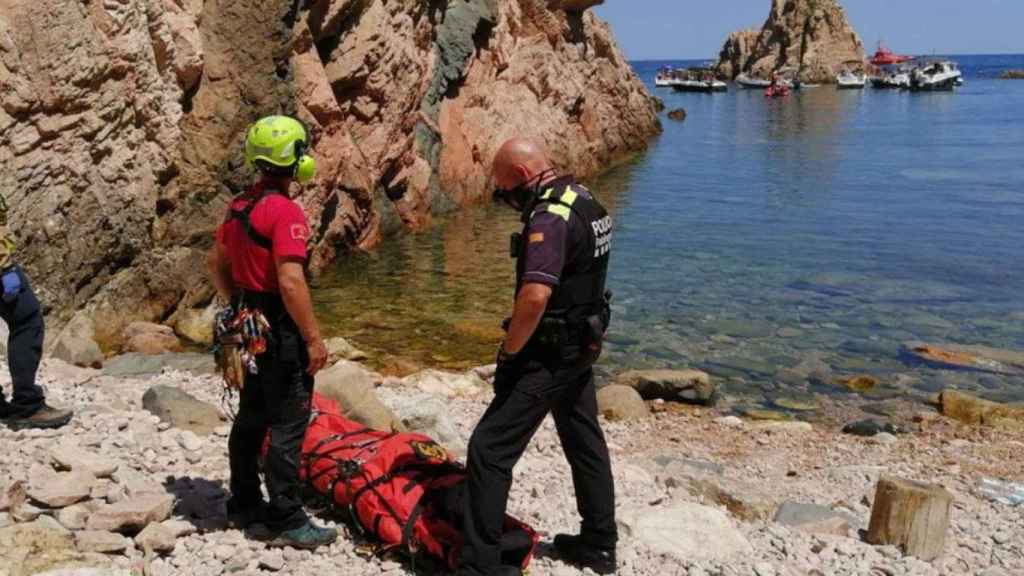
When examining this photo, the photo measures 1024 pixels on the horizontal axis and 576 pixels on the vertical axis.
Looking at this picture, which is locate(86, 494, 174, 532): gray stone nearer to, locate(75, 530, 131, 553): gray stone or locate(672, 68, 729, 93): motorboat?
locate(75, 530, 131, 553): gray stone

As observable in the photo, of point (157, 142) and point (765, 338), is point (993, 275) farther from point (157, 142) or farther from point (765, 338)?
point (157, 142)

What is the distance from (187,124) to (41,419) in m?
8.77

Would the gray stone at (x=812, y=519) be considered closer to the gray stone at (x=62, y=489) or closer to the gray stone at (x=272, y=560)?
the gray stone at (x=272, y=560)

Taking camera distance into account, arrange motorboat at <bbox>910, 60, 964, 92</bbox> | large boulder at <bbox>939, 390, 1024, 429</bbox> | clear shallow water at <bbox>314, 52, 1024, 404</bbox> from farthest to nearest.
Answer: motorboat at <bbox>910, 60, 964, 92</bbox>
clear shallow water at <bbox>314, 52, 1024, 404</bbox>
large boulder at <bbox>939, 390, 1024, 429</bbox>

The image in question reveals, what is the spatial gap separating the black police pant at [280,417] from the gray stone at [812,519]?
360 cm

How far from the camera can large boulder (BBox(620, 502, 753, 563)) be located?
18.9 ft

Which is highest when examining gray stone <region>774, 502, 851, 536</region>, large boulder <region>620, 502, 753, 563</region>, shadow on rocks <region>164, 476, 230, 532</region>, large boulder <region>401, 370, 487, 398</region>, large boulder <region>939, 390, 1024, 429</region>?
shadow on rocks <region>164, 476, 230, 532</region>

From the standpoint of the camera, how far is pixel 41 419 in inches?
265

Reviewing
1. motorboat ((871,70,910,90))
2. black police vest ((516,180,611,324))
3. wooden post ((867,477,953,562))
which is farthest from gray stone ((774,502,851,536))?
motorboat ((871,70,910,90))

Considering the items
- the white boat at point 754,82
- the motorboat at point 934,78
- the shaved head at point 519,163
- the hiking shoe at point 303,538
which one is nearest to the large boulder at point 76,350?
the hiking shoe at point 303,538

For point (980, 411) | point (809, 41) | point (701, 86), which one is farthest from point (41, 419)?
point (809, 41)

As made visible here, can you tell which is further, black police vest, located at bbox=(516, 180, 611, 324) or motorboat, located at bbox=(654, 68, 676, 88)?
motorboat, located at bbox=(654, 68, 676, 88)

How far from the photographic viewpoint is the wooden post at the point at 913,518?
249 inches

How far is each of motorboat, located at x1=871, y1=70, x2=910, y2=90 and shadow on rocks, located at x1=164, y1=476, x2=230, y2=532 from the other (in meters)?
112
